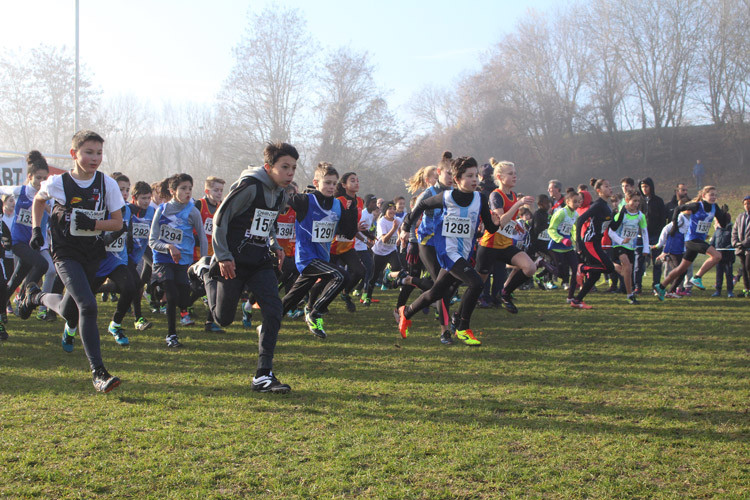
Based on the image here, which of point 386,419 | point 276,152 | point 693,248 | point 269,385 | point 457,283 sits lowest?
point 386,419

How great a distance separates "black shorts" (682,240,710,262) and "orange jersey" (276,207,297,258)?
24.3ft

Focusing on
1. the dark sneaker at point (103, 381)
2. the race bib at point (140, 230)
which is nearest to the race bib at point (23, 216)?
the race bib at point (140, 230)

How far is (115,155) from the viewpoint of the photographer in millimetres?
54094

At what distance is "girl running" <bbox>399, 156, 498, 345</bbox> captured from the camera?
22.5ft

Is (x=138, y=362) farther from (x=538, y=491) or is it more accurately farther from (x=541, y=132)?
(x=541, y=132)

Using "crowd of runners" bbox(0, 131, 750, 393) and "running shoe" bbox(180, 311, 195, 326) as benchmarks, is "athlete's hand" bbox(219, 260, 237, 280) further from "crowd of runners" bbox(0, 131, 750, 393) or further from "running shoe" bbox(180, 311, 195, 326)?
"running shoe" bbox(180, 311, 195, 326)

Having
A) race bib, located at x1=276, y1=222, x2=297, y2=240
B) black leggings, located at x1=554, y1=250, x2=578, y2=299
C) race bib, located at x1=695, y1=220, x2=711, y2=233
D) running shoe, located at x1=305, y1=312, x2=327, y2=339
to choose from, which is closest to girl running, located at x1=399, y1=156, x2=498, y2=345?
running shoe, located at x1=305, y1=312, x2=327, y2=339

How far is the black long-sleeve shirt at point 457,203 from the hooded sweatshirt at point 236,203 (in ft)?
7.61

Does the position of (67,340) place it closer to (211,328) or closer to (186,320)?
(211,328)

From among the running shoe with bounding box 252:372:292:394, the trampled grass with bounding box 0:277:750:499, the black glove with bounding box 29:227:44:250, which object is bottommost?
the trampled grass with bounding box 0:277:750:499

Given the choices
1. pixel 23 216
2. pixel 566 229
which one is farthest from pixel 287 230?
pixel 566 229

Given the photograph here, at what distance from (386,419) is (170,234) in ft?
14.6

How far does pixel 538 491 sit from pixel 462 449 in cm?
67

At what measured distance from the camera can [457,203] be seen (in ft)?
22.8
